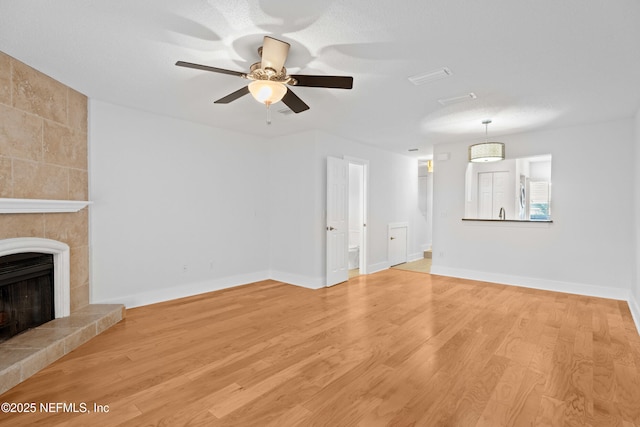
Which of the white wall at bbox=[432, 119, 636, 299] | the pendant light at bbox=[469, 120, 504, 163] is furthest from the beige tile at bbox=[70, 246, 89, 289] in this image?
the white wall at bbox=[432, 119, 636, 299]

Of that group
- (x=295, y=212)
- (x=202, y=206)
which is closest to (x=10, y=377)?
(x=202, y=206)

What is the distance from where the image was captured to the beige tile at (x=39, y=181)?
112 inches

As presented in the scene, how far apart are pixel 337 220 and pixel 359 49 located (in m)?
3.22

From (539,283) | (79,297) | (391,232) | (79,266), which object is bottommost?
(539,283)

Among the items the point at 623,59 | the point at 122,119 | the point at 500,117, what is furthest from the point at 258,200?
the point at 623,59

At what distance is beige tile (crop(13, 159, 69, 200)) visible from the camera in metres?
2.84

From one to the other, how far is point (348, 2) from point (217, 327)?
127 inches

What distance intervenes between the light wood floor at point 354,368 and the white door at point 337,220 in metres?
1.24

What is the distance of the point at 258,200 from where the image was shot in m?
5.54

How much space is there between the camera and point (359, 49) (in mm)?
2479

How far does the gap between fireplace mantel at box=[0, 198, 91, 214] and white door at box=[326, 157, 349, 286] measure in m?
3.29

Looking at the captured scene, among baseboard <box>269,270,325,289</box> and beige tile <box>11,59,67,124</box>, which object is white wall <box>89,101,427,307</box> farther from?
beige tile <box>11,59,67,124</box>

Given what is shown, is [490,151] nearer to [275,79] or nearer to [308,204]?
[308,204]

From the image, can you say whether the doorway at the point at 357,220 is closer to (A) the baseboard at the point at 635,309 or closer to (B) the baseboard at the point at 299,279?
(B) the baseboard at the point at 299,279
